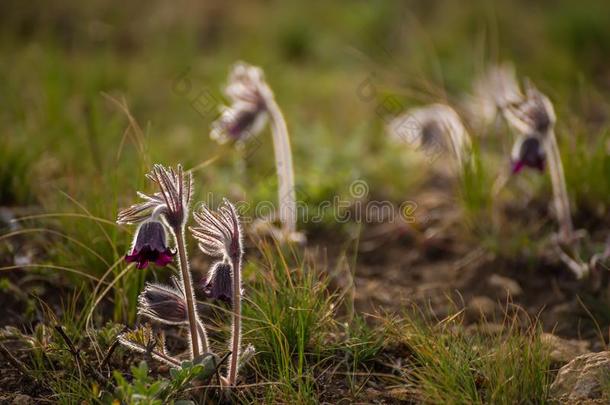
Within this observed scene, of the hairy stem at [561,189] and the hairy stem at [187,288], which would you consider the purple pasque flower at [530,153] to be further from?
the hairy stem at [187,288]

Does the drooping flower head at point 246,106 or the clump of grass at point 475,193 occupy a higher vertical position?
the drooping flower head at point 246,106

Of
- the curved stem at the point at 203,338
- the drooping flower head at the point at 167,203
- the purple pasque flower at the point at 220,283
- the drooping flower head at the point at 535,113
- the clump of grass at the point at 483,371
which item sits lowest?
the clump of grass at the point at 483,371

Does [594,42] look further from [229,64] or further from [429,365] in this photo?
[429,365]

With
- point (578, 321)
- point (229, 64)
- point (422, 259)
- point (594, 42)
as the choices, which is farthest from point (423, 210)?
point (594, 42)

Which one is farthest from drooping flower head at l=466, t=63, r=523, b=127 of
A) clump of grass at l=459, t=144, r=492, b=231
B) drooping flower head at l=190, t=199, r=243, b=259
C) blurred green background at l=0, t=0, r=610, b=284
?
drooping flower head at l=190, t=199, r=243, b=259

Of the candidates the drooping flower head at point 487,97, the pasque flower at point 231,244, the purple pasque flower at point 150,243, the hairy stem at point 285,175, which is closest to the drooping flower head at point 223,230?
the pasque flower at point 231,244

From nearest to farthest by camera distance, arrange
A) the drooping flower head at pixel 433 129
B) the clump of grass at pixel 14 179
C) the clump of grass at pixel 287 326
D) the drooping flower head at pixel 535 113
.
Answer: the clump of grass at pixel 287 326 < the drooping flower head at pixel 535 113 < the clump of grass at pixel 14 179 < the drooping flower head at pixel 433 129

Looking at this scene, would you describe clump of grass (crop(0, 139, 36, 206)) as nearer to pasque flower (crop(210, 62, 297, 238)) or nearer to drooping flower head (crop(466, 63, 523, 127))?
pasque flower (crop(210, 62, 297, 238))
